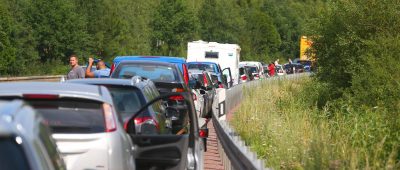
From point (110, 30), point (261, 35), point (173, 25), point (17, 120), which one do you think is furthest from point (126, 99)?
point (261, 35)

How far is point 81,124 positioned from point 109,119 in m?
0.23

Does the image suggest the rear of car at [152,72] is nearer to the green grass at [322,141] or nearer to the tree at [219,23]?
the green grass at [322,141]

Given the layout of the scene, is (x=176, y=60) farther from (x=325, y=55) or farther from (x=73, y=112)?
(x=73, y=112)

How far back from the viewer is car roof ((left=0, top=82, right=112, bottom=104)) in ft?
24.0

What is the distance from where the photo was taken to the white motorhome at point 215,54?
47156 mm

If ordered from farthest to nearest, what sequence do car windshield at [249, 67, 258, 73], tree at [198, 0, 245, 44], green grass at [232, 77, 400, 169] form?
tree at [198, 0, 245, 44] < car windshield at [249, 67, 258, 73] < green grass at [232, 77, 400, 169]

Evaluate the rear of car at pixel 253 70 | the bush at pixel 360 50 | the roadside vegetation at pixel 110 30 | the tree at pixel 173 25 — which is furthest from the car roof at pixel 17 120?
the tree at pixel 173 25

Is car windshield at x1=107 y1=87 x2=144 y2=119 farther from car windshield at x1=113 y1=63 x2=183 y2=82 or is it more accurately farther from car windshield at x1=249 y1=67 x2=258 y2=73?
car windshield at x1=249 y1=67 x2=258 y2=73

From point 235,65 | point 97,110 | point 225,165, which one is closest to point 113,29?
point 235,65

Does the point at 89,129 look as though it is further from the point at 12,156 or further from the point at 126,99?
the point at 126,99

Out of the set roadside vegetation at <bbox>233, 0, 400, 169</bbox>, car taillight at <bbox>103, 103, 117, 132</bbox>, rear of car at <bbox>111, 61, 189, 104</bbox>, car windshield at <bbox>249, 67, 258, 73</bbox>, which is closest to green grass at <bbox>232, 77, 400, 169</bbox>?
roadside vegetation at <bbox>233, 0, 400, 169</bbox>

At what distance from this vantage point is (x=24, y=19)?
86500mm

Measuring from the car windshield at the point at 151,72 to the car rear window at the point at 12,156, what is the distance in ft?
44.0

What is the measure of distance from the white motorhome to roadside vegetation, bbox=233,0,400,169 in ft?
28.7
